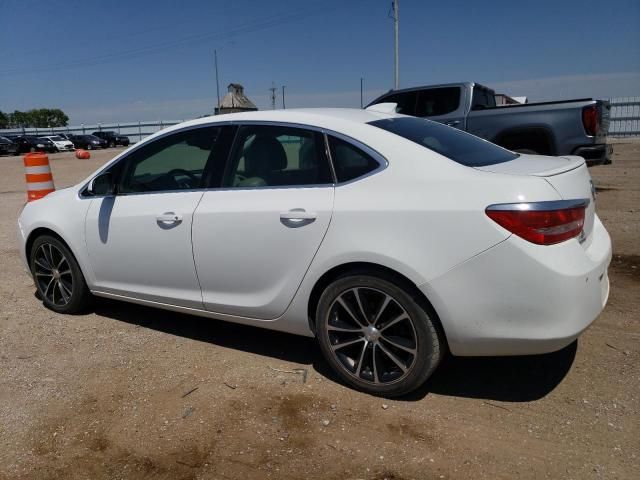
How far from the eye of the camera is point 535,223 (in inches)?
99.2

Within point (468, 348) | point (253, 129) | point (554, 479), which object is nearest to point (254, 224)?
point (253, 129)

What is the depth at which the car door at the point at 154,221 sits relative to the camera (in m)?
3.58

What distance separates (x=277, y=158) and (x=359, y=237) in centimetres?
88

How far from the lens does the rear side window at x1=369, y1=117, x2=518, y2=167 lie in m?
3.04

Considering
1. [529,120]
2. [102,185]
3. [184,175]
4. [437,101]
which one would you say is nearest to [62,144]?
[437,101]

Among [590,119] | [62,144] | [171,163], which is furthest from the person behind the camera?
[62,144]

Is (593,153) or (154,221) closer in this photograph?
(154,221)

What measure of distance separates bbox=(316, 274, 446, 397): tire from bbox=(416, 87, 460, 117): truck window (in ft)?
21.9

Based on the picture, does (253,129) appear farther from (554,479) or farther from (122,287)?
(554,479)

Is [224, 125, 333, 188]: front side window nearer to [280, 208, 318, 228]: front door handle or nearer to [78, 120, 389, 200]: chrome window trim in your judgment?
[78, 120, 389, 200]: chrome window trim

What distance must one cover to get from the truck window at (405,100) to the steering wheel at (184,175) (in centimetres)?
632

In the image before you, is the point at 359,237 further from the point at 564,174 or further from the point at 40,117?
the point at 40,117

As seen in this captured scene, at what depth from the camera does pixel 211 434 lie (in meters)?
2.80

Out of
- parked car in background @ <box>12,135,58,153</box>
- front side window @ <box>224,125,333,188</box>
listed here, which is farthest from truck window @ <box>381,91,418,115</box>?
parked car in background @ <box>12,135,58,153</box>
